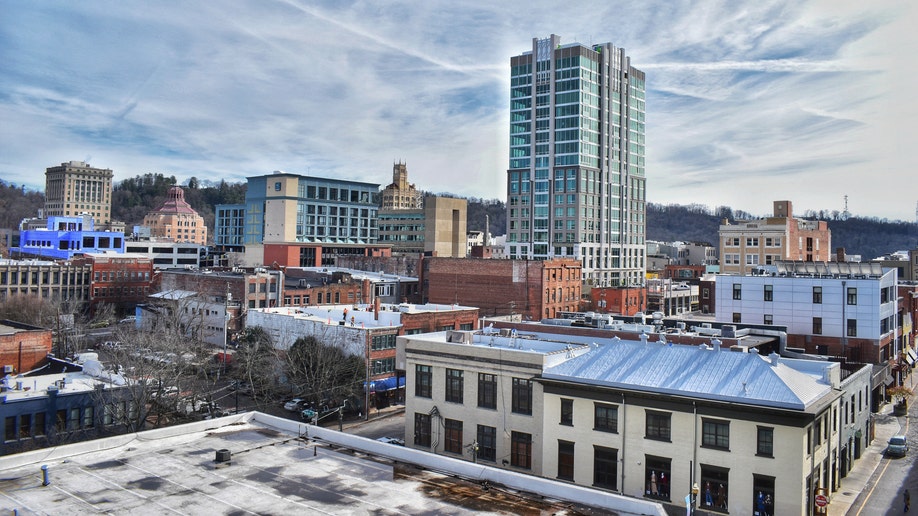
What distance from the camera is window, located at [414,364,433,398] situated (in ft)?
138

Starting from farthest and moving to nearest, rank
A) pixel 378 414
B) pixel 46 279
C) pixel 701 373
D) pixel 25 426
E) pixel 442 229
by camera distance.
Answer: pixel 442 229 → pixel 46 279 → pixel 378 414 → pixel 25 426 → pixel 701 373

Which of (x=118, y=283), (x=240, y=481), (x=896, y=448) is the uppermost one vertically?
(x=118, y=283)

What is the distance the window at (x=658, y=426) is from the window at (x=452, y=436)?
11.7 metres

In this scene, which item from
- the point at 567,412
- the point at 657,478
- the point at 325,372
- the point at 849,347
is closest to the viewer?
the point at 657,478

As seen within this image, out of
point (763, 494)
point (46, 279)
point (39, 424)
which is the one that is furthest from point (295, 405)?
point (46, 279)

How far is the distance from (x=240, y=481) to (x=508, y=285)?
6673 cm

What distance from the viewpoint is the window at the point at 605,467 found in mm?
34188

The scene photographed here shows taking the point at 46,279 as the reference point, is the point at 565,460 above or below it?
below

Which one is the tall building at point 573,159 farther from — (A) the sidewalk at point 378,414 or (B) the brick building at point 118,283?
(A) the sidewalk at point 378,414

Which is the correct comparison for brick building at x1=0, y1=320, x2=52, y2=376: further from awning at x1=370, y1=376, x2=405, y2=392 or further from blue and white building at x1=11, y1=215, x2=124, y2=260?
blue and white building at x1=11, y1=215, x2=124, y2=260

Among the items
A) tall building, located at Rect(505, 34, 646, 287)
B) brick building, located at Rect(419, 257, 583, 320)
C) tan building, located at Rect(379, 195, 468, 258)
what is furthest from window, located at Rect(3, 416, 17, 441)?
tan building, located at Rect(379, 195, 468, 258)

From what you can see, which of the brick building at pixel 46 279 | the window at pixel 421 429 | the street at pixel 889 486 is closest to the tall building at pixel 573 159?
the brick building at pixel 46 279

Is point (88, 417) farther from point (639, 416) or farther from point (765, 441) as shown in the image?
point (765, 441)

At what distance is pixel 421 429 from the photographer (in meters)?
42.4
